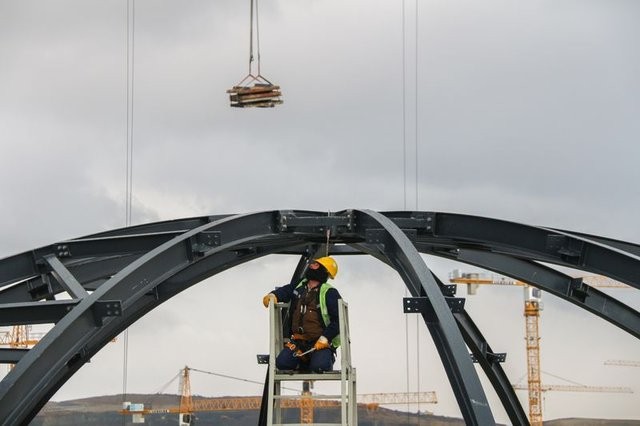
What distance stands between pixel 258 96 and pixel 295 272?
27.0 feet

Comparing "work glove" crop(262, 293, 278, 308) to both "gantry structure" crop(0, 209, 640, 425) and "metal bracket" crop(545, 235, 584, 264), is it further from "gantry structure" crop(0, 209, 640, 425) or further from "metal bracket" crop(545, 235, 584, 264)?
"metal bracket" crop(545, 235, 584, 264)

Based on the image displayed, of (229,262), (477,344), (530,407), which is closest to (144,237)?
(229,262)

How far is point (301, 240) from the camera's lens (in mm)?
27547

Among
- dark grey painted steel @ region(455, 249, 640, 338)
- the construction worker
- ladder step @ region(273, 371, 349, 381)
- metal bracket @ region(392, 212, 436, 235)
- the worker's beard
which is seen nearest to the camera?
ladder step @ region(273, 371, 349, 381)

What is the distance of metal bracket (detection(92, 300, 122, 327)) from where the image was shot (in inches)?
840

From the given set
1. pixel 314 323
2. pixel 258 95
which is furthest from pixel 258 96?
pixel 314 323

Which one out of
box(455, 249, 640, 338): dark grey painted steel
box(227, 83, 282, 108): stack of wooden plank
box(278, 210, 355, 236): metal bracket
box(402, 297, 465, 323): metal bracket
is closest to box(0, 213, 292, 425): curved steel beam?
box(278, 210, 355, 236): metal bracket

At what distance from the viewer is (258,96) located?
37.3m

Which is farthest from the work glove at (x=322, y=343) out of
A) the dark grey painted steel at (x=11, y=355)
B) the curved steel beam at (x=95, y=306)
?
A: the dark grey painted steel at (x=11, y=355)

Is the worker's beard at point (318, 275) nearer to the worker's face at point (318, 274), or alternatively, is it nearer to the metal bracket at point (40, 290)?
the worker's face at point (318, 274)

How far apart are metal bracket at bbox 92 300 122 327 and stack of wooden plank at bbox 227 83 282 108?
16.4 m

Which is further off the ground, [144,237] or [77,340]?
[144,237]

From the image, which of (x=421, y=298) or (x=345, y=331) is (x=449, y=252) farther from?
(x=421, y=298)

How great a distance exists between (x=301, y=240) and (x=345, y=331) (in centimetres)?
588
